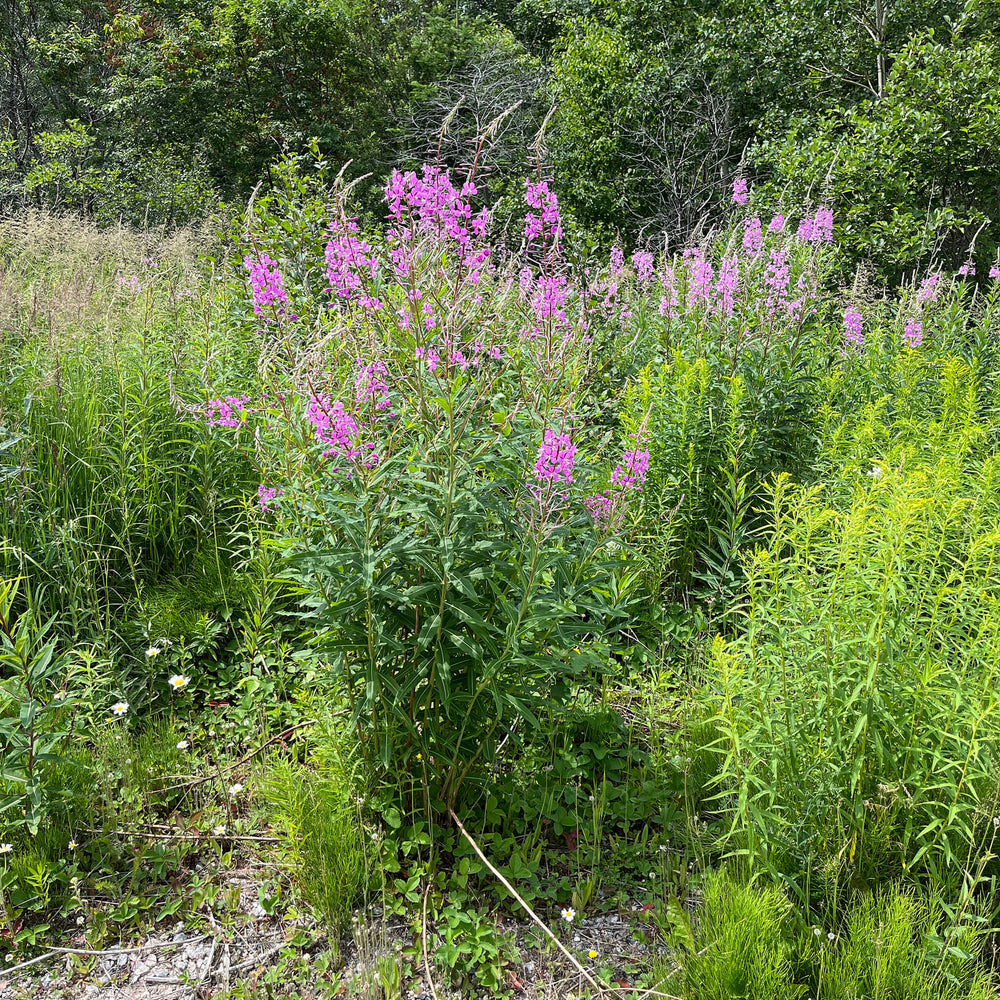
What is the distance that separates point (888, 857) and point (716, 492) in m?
1.80

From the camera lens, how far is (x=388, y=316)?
7.58ft

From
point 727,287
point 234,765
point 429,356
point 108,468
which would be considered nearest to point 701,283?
point 727,287

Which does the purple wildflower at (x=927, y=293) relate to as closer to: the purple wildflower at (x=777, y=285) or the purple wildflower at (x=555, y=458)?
the purple wildflower at (x=777, y=285)

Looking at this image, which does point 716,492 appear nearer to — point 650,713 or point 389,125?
point 650,713

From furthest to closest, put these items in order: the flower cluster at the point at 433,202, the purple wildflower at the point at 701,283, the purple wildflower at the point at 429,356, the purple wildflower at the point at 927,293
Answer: the purple wildflower at the point at 927,293, the purple wildflower at the point at 701,283, the flower cluster at the point at 433,202, the purple wildflower at the point at 429,356

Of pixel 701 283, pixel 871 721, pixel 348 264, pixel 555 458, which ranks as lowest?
pixel 871 721

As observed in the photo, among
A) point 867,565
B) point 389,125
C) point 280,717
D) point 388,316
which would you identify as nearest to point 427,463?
point 388,316

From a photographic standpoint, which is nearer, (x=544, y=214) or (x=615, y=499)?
(x=615, y=499)

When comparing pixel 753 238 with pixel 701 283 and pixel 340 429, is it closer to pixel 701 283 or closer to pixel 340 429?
pixel 701 283

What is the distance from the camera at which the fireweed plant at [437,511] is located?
2100 millimetres

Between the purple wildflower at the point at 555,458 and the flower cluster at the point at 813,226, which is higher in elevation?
the flower cluster at the point at 813,226

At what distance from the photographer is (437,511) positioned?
218cm

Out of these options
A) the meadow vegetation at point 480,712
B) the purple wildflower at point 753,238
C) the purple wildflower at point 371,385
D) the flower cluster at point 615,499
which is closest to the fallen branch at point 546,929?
the meadow vegetation at point 480,712

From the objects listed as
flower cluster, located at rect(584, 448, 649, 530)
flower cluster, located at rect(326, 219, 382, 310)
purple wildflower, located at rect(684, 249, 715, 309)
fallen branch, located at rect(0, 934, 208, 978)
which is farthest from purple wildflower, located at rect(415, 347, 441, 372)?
purple wildflower, located at rect(684, 249, 715, 309)
